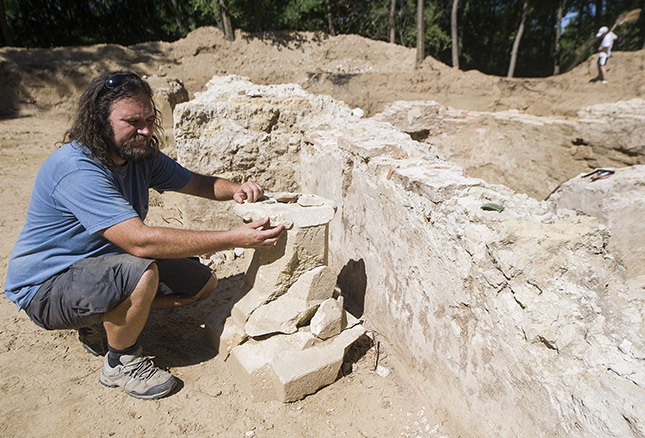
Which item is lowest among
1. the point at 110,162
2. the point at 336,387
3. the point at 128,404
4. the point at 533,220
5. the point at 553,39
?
the point at 336,387

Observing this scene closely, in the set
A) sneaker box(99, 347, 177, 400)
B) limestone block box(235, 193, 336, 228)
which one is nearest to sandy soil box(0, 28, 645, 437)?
sneaker box(99, 347, 177, 400)

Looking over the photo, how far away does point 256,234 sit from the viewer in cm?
189

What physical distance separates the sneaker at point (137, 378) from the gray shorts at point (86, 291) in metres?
0.26

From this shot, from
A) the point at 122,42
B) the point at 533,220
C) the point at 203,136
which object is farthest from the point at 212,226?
the point at 122,42

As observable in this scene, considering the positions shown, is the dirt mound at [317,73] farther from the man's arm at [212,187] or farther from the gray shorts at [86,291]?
the gray shorts at [86,291]

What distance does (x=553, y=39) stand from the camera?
21.3m

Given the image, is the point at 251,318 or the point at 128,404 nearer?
the point at 128,404

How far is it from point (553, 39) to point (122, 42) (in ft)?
72.0

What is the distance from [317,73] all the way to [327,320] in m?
10.4

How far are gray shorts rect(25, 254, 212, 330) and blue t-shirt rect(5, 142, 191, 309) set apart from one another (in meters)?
0.07

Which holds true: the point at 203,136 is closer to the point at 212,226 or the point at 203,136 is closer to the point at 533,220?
the point at 212,226

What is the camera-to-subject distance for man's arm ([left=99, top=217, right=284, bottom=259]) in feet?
5.73

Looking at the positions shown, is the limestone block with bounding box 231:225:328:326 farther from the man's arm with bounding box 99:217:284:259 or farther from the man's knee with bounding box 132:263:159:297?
the man's knee with bounding box 132:263:159:297

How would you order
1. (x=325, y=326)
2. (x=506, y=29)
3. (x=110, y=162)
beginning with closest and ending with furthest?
(x=110, y=162), (x=325, y=326), (x=506, y=29)
